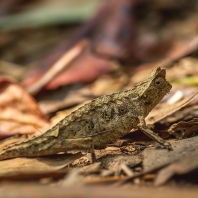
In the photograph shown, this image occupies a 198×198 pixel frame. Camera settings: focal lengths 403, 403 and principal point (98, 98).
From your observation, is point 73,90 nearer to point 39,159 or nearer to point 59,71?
point 59,71

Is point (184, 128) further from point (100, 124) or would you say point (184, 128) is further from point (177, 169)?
point (177, 169)

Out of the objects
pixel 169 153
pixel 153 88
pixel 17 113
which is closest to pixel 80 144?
pixel 169 153

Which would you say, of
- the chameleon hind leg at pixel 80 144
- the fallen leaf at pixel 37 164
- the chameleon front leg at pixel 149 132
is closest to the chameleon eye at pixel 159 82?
the chameleon front leg at pixel 149 132

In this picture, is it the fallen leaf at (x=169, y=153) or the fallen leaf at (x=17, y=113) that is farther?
the fallen leaf at (x=17, y=113)

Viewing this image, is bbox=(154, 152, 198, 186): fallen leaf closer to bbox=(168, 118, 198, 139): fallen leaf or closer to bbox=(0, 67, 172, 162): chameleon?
bbox=(0, 67, 172, 162): chameleon

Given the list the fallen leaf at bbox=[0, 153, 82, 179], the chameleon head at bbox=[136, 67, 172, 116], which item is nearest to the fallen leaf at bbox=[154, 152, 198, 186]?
the fallen leaf at bbox=[0, 153, 82, 179]

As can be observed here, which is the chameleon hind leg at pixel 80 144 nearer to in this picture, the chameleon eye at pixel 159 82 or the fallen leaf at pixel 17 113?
the chameleon eye at pixel 159 82

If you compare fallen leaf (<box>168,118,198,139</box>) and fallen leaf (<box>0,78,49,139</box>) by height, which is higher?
fallen leaf (<box>0,78,49,139</box>)

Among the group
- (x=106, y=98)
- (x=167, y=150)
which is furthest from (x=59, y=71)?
(x=167, y=150)
